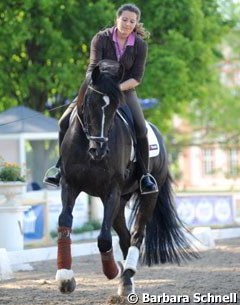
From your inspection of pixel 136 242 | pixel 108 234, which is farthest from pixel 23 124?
pixel 108 234

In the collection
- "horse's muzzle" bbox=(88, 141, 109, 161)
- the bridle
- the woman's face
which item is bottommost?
"horse's muzzle" bbox=(88, 141, 109, 161)

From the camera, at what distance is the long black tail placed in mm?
9812

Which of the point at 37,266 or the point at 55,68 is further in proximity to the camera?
the point at 55,68

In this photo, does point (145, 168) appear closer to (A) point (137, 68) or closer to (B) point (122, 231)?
(B) point (122, 231)

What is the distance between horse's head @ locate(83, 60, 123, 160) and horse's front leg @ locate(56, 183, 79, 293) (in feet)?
1.87

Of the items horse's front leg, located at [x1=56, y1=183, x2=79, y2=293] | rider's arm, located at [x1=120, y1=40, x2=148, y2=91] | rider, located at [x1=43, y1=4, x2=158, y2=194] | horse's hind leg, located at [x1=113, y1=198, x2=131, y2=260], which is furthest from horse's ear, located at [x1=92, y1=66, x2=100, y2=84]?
horse's hind leg, located at [x1=113, y1=198, x2=131, y2=260]

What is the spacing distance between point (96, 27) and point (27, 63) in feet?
7.34

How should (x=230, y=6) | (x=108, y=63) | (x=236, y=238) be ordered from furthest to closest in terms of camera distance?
(x=230, y=6)
(x=236, y=238)
(x=108, y=63)

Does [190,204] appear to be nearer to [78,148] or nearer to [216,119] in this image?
[78,148]

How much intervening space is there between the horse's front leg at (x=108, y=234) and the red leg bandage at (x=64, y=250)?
1.06 ft

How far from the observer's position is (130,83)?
27.0ft

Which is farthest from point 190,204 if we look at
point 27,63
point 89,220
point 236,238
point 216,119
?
point 216,119

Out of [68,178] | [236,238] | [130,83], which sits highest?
[130,83]

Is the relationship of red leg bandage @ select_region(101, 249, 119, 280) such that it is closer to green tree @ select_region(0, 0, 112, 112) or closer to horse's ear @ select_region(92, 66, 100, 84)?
horse's ear @ select_region(92, 66, 100, 84)
